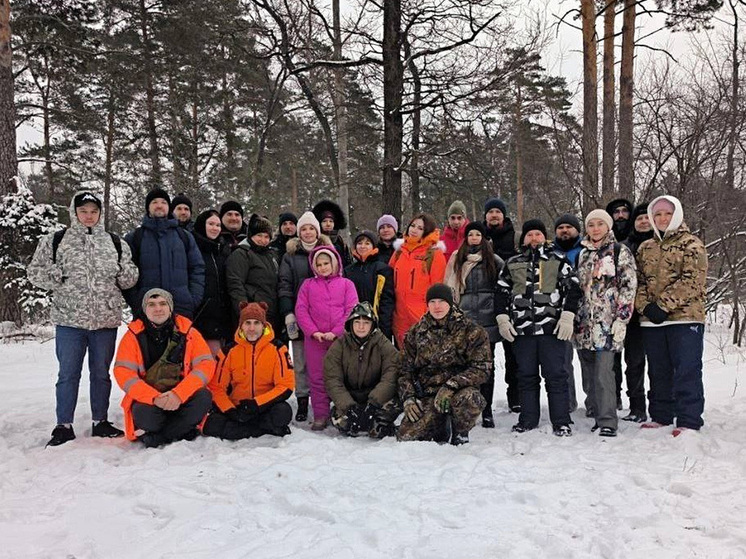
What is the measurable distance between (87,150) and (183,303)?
18053mm

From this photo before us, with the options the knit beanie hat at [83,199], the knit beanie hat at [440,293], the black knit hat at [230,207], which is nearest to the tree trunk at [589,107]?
the knit beanie hat at [440,293]

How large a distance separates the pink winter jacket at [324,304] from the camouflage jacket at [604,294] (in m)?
2.23

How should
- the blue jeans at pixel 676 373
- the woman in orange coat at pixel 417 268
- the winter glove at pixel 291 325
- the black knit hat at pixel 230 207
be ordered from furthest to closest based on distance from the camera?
the black knit hat at pixel 230 207, the woman in orange coat at pixel 417 268, the winter glove at pixel 291 325, the blue jeans at pixel 676 373

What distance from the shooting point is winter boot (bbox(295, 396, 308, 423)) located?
5.39 meters

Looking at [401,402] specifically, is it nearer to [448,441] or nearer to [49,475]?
[448,441]

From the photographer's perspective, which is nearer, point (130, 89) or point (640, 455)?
point (640, 455)

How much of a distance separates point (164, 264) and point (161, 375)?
1034 mm

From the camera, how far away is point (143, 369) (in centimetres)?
449

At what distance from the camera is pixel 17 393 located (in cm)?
610

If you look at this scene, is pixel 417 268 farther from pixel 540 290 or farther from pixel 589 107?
pixel 589 107

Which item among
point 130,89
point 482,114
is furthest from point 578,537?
point 130,89

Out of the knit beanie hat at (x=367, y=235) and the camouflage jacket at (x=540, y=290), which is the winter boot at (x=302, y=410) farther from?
the camouflage jacket at (x=540, y=290)

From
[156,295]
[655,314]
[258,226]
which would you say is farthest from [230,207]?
[655,314]

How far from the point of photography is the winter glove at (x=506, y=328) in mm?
4914
